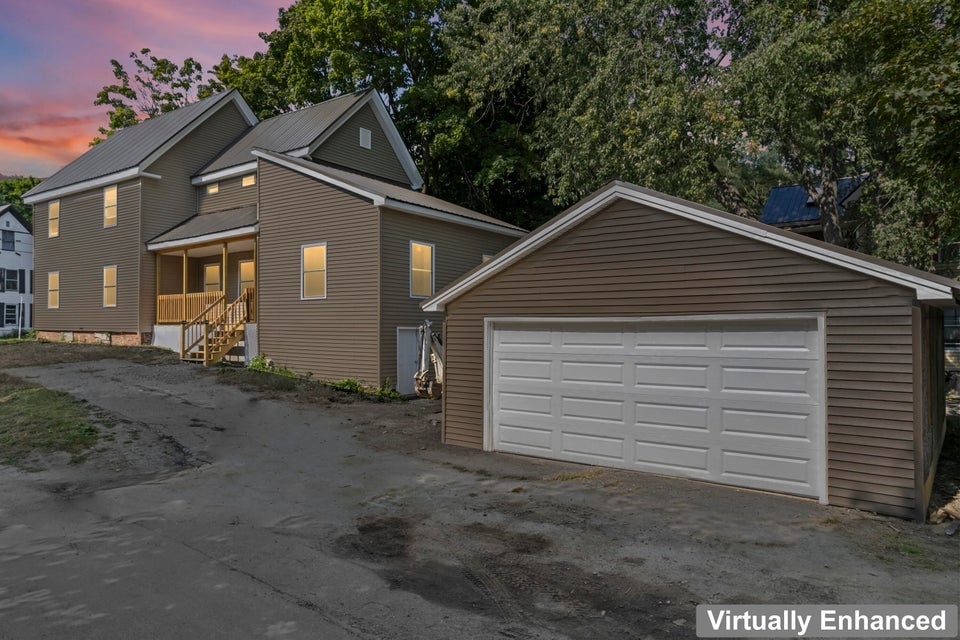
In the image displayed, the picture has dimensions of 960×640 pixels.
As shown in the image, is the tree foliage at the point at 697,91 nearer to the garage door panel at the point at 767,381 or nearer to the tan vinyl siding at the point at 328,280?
the garage door panel at the point at 767,381

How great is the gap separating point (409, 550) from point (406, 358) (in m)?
11.0

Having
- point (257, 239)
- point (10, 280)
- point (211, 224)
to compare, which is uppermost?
point (211, 224)

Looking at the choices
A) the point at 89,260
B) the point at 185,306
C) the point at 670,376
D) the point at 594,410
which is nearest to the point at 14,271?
the point at 89,260

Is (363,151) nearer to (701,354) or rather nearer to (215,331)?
(215,331)

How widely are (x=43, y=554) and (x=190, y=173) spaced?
66.6ft

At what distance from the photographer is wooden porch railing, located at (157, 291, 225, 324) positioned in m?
19.2

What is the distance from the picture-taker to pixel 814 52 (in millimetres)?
14914

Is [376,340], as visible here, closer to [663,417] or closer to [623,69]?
[663,417]

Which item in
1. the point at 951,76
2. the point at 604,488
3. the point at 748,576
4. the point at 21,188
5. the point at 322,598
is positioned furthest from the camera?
the point at 21,188

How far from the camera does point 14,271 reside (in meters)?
42.1

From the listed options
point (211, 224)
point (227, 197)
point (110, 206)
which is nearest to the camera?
point (211, 224)

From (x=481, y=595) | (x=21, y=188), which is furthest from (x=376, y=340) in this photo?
(x=21, y=188)

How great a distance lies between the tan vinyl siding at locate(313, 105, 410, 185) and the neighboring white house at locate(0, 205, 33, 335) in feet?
105

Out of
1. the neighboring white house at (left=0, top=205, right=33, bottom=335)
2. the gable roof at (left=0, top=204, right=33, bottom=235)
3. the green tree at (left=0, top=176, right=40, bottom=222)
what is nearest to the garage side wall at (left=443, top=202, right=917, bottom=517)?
the neighboring white house at (left=0, top=205, right=33, bottom=335)
